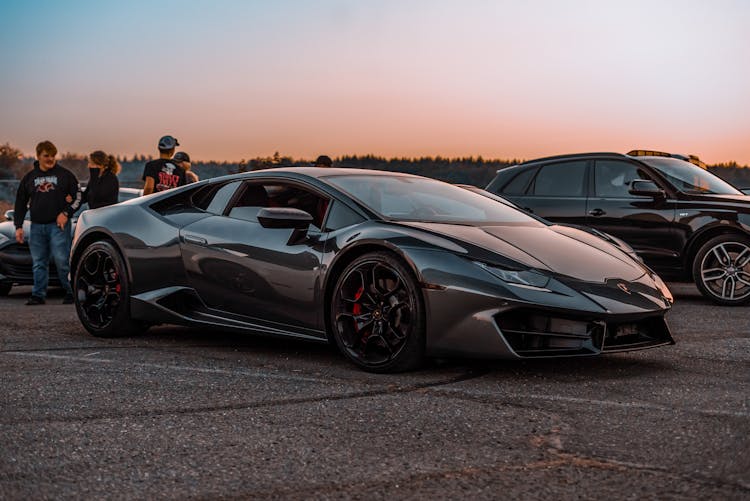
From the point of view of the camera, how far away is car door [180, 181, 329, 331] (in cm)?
626

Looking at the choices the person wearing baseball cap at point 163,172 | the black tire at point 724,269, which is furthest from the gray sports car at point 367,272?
the black tire at point 724,269

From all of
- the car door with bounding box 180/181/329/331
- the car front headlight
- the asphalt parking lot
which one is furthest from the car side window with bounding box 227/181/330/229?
the car front headlight

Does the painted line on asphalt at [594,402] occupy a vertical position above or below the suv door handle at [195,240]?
below

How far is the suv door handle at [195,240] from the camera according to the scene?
22.8 feet

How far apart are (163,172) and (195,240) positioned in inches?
170

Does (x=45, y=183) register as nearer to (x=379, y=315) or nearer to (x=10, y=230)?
(x=10, y=230)

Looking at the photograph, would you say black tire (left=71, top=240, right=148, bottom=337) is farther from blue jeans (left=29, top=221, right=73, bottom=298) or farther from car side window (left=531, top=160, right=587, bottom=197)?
car side window (left=531, top=160, right=587, bottom=197)

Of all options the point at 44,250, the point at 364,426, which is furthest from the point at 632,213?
the point at 364,426

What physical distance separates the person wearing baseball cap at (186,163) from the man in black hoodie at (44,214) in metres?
1.29

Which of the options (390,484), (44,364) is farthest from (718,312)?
(390,484)

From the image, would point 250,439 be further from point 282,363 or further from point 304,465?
point 282,363

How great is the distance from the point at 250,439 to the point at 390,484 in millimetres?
888

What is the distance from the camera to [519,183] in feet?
39.1

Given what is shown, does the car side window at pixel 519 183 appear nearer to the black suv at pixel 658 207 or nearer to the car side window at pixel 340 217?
the black suv at pixel 658 207
